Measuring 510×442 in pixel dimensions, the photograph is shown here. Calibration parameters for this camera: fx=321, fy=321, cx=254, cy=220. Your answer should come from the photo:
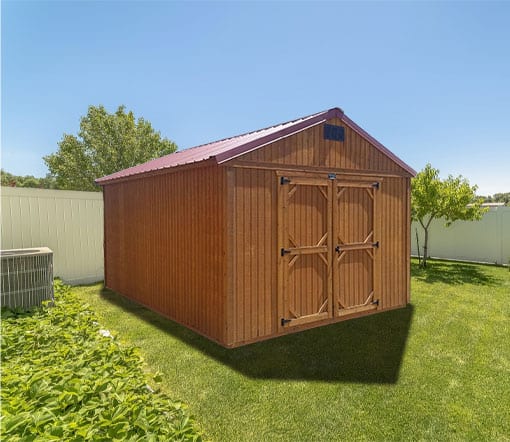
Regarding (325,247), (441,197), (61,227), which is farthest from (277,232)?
(441,197)

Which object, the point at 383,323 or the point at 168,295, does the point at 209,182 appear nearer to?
the point at 168,295

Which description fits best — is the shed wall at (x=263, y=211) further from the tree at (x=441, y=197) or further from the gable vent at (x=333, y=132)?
the tree at (x=441, y=197)

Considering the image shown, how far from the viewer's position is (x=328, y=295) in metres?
5.79

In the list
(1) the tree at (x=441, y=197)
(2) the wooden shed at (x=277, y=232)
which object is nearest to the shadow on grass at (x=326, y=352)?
(2) the wooden shed at (x=277, y=232)

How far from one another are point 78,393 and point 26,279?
153 inches

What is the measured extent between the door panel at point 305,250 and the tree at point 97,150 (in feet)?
79.3

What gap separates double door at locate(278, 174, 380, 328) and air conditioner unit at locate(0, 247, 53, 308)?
443 centimetres

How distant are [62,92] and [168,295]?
21.9 meters

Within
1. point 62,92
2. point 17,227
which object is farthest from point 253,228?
point 62,92

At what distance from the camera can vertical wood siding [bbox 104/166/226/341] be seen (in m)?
4.99

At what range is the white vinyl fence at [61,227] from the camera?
8109 mm

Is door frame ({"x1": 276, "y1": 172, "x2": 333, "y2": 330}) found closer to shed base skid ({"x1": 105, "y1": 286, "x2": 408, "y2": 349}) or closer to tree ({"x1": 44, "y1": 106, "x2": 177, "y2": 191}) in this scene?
shed base skid ({"x1": 105, "y1": 286, "x2": 408, "y2": 349})

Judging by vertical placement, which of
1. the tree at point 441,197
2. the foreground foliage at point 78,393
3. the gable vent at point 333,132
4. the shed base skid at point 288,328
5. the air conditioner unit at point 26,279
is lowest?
the shed base skid at point 288,328

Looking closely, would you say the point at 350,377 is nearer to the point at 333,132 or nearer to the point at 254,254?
the point at 254,254
